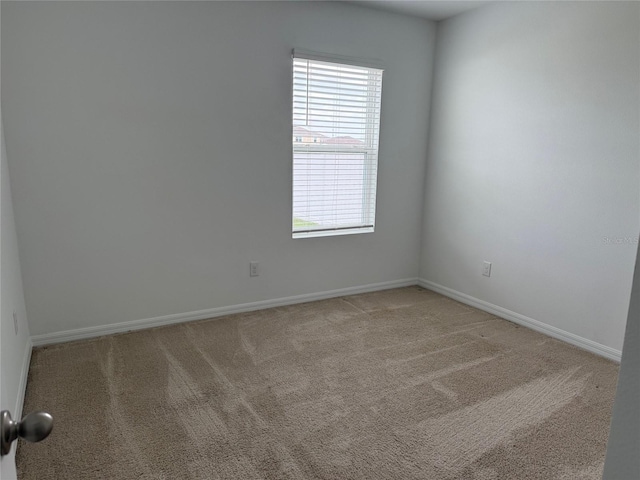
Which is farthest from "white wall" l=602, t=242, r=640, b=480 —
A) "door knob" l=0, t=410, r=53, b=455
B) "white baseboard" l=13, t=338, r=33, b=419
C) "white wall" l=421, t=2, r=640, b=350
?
"white wall" l=421, t=2, r=640, b=350

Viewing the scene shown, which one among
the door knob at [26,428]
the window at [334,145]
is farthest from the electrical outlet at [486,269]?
the door knob at [26,428]

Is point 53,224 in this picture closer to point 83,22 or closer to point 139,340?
point 139,340

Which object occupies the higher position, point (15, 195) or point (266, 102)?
point (266, 102)

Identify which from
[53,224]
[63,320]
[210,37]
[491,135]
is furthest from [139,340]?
[491,135]

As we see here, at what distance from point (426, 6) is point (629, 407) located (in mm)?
3537

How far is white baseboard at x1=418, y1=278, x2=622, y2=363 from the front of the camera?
2.76m

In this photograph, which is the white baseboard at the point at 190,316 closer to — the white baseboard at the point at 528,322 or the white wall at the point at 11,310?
the white wall at the point at 11,310

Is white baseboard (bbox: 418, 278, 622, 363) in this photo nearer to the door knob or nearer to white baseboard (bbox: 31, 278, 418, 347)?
white baseboard (bbox: 31, 278, 418, 347)

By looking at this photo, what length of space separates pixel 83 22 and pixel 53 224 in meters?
1.23

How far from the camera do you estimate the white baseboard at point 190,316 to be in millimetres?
2791

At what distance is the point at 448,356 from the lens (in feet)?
8.88

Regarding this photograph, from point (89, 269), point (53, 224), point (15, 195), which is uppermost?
point (15, 195)

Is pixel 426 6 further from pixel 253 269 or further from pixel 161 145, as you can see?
pixel 253 269

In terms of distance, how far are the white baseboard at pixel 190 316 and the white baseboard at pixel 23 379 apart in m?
0.15
